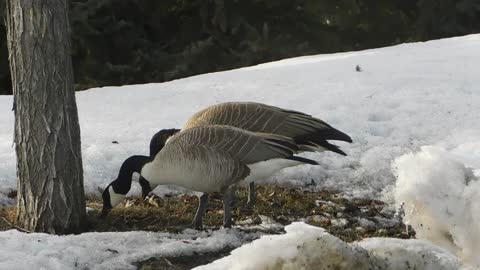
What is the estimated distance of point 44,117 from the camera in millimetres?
4789

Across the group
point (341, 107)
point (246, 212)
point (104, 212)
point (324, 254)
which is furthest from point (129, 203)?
point (324, 254)

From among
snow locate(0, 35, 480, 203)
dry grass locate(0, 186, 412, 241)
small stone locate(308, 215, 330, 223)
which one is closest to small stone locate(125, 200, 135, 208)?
dry grass locate(0, 186, 412, 241)

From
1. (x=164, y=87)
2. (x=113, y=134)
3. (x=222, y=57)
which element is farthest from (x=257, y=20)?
(x=113, y=134)

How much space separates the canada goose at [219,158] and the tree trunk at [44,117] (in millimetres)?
598

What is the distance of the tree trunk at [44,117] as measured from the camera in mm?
4695

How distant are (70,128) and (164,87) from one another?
4.07 meters

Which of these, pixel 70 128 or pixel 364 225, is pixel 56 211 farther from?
pixel 364 225

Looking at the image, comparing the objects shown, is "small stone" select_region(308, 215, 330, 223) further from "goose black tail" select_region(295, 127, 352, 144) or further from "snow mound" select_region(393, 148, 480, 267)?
"snow mound" select_region(393, 148, 480, 267)

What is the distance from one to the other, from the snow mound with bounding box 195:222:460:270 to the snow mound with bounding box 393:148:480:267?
1.00 ft

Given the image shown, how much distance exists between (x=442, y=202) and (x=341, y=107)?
503 centimetres

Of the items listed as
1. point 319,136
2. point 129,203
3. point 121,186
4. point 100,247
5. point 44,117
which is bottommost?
point 129,203

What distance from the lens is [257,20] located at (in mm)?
12852

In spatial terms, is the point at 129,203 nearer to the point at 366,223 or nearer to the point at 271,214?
the point at 271,214

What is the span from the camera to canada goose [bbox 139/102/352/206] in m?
5.48
